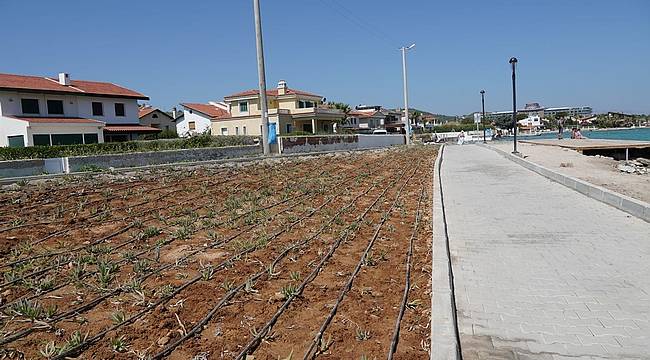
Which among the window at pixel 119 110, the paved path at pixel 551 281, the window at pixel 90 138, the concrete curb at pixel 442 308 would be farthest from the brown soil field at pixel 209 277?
the window at pixel 119 110

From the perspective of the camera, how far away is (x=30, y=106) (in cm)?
3095

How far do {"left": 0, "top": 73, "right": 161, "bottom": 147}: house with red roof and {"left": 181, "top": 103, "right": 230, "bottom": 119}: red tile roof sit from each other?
43.9 ft

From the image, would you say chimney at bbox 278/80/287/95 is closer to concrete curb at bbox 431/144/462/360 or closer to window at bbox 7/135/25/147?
window at bbox 7/135/25/147

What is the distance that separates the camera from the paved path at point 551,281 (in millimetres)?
3457

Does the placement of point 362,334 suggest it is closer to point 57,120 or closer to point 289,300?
point 289,300

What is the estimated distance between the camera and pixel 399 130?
272 feet

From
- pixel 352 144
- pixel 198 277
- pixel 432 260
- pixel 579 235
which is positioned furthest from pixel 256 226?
pixel 352 144

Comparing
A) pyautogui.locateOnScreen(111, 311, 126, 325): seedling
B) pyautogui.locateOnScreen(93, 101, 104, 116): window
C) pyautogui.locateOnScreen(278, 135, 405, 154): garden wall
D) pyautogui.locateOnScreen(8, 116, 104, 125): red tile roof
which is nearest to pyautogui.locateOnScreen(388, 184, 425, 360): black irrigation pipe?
pyautogui.locateOnScreen(111, 311, 126, 325): seedling

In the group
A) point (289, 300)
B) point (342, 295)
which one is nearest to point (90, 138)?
point (289, 300)

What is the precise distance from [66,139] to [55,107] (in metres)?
3.45

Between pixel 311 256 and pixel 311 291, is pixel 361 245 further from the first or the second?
pixel 311 291

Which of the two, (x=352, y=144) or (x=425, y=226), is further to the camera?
(x=352, y=144)

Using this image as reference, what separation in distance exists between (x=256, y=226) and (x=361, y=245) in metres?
1.86

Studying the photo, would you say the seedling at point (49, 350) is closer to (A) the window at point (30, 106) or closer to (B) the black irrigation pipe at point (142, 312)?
(B) the black irrigation pipe at point (142, 312)
